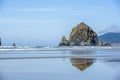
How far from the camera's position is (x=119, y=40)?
15825 cm

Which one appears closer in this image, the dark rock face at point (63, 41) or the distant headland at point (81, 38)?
the distant headland at point (81, 38)

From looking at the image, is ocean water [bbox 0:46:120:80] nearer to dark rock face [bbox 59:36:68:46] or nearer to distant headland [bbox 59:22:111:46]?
distant headland [bbox 59:22:111:46]

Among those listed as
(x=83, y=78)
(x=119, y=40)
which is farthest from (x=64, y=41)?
(x=83, y=78)

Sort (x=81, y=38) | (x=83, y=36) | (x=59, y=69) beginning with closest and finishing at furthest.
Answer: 1. (x=59, y=69)
2. (x=81, y=38)
3. (x=83, y=36)

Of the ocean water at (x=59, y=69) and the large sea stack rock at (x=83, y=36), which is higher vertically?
the large sea stack rock at (x=83, y=36)

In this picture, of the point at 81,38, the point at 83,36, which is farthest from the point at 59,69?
the point at 83,36

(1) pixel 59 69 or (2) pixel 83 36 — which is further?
(2) pixel 83 36

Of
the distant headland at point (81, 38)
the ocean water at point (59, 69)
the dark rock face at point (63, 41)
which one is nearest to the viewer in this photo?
the ocean water at point (59, 69)

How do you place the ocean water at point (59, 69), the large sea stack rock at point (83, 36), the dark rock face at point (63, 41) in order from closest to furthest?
the ocean water at point (59, 69) → the large sea stack rock at point (83, 36) → the dark rock face at point (63, 41)

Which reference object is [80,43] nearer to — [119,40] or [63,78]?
[119,40]

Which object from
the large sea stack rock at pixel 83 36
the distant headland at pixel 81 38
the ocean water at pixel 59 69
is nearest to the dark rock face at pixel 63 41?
the distant headland at pixel 81 38

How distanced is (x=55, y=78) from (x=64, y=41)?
10208 cm

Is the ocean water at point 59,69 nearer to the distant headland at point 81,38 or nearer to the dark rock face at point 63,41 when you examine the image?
the distant headland at point 81,38

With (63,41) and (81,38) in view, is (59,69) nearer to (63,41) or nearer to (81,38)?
(81,38)
